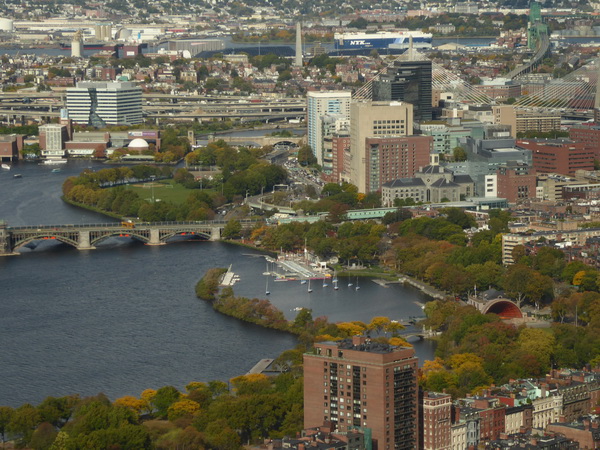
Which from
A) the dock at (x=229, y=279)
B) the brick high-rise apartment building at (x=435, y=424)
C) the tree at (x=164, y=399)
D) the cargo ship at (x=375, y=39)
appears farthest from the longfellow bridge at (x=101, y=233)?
the cargo ship at (x=375, y=39)

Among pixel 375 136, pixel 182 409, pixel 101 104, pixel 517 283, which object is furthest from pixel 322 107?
pixel 182 409

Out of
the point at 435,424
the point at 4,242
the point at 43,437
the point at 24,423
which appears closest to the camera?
the point at 435,424

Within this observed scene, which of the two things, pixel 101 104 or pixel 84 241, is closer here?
pixel 84 241

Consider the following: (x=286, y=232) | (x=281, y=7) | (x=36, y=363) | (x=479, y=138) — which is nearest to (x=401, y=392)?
(x=36, y=363)

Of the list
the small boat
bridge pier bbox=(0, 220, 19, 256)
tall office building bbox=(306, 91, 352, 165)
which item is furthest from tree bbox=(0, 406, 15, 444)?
the small boat

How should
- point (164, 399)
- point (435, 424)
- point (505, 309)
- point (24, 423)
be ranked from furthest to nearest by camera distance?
point (505, 309), point (164, 399), point (24, 423), point (435, 424)

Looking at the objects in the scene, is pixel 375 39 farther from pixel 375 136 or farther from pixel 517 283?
pixel 517 283

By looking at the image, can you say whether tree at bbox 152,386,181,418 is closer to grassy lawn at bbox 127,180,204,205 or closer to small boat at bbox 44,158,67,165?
grassy lawn at bbox 127,180,204,205
